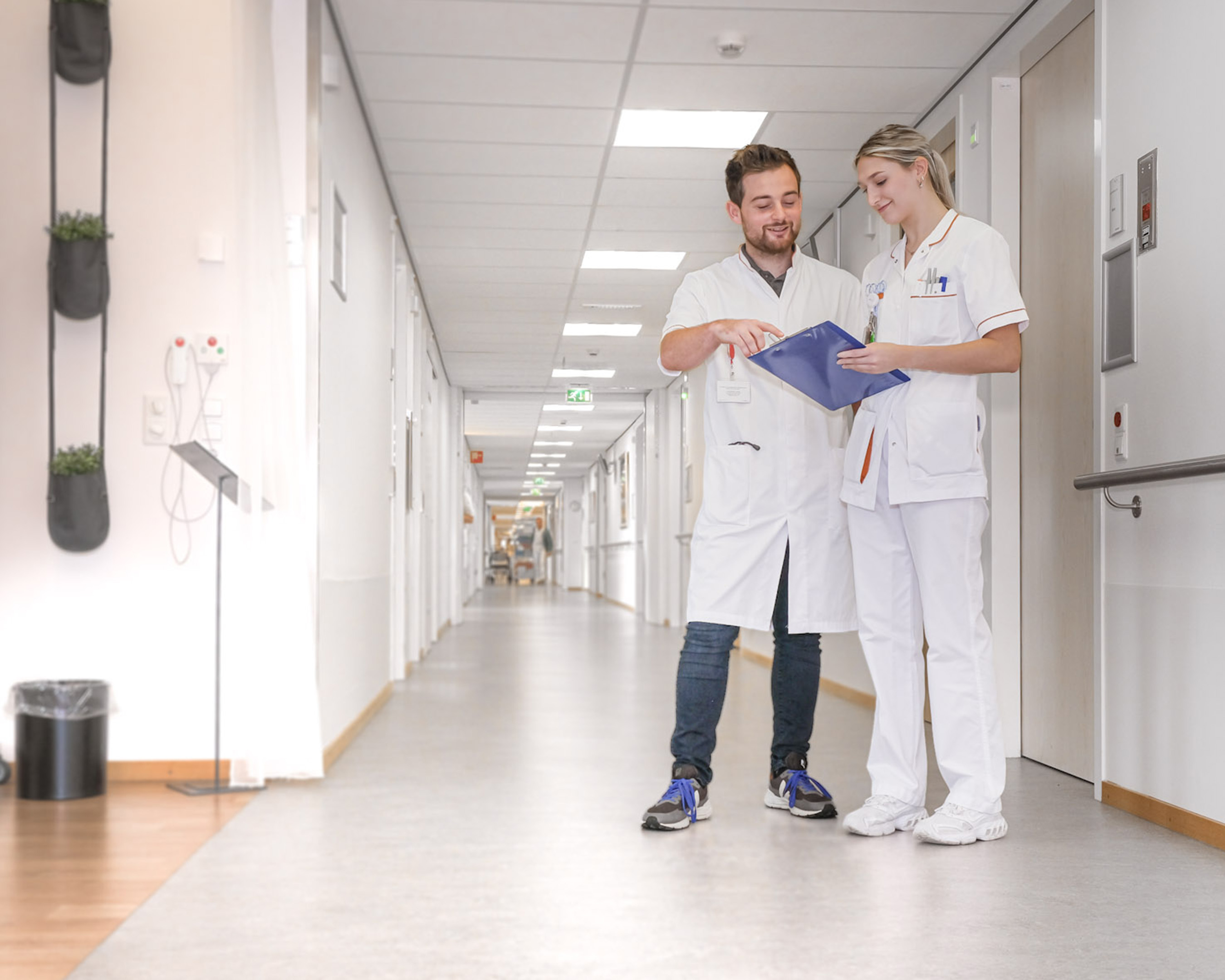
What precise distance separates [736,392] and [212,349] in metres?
1.73

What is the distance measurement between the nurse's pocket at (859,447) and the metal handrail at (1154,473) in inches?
25.1

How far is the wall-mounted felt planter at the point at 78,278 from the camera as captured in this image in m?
3.49

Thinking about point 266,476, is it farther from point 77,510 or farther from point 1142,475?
point 1142,475

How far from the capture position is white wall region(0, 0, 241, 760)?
357cm

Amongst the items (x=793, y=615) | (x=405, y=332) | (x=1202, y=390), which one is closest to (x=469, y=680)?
(x=405, y=332)

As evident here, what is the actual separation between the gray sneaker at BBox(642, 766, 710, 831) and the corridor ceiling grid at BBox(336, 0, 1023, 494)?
2598mm

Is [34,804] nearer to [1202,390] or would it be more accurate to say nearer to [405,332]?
[1202,390]

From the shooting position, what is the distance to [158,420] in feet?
11.8

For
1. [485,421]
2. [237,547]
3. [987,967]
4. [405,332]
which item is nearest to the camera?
[987,967]

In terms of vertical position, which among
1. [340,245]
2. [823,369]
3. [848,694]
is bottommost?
[848,694]

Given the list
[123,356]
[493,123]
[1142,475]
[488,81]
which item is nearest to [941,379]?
[1142,475]

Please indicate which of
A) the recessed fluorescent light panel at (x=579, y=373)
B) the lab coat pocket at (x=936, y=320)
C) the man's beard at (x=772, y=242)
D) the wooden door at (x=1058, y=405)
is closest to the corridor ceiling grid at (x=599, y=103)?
the wooden door at (x=1058, y=405)

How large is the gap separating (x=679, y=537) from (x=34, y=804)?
7.69 metres

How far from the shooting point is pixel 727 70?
15.0 ft
